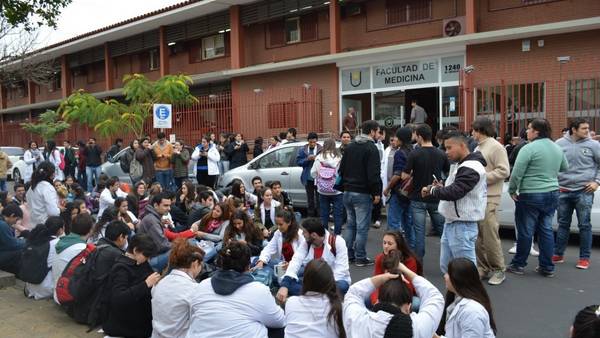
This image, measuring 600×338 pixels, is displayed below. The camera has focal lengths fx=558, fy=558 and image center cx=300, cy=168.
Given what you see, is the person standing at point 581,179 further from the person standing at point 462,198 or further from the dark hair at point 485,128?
the person standing at point 462,198

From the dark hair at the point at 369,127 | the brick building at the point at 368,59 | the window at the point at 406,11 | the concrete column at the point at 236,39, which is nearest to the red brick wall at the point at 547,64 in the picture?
the brick building at the point at 368,59

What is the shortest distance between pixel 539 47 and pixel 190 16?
13393 mm

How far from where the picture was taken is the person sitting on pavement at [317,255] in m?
5.23

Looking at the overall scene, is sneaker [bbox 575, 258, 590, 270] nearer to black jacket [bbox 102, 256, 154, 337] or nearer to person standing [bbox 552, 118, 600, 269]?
person standing [bbox 552, 118, 600, 269]

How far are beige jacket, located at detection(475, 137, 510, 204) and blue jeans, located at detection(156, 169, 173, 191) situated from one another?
8409 millimetres

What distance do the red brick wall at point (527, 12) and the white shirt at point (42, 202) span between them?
11.9 m

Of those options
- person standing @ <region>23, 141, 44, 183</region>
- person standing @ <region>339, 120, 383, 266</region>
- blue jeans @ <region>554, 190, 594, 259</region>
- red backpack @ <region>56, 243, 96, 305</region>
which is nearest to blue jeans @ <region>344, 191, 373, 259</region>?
person standing @ <region>339, 120, 383, 266</region>

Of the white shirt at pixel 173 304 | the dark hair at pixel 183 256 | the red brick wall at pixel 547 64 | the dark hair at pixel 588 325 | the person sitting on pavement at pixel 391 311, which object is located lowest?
the white shirt at pixel 173 304

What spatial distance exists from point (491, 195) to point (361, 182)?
1.62 metres

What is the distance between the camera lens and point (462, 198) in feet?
18.0

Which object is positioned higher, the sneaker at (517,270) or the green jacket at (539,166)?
the green jacket at (539,166)

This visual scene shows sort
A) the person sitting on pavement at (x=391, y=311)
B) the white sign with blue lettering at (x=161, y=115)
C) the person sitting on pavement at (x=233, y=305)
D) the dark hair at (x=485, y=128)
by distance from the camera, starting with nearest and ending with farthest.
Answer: the person sitting on pavement at (x=391, y=311) → the person sitting on pavement at (x=233, y=305) → the dark hair at (x=485, y=128) → the white sign with blue lettering at (x=161, y=115)

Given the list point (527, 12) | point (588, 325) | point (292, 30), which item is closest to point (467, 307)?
point (588, 325)

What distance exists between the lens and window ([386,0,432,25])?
16328 mm
